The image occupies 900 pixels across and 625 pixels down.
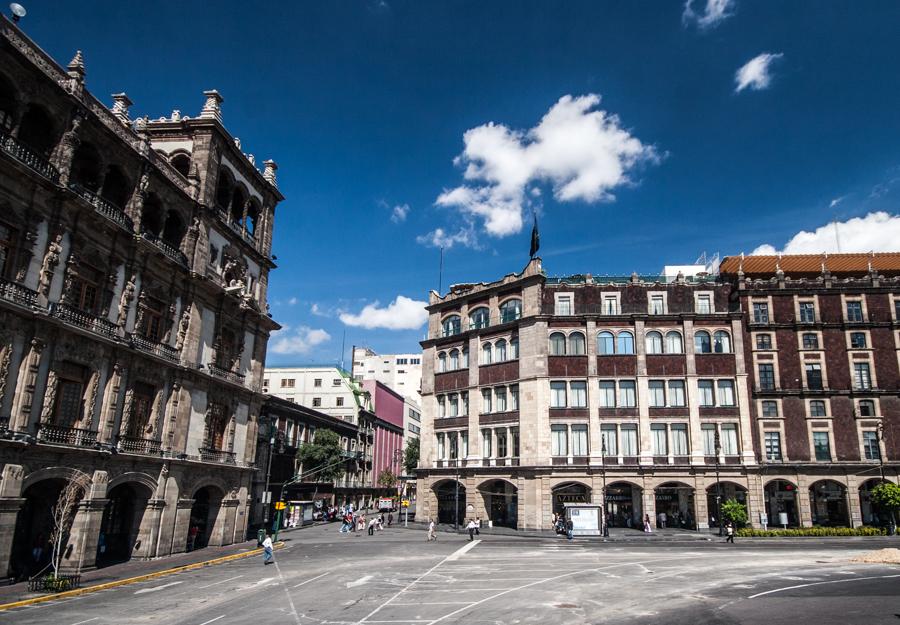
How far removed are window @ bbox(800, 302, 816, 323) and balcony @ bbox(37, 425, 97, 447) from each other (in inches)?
2295

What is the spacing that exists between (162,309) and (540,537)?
106ft

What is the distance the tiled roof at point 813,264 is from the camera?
6288 cm

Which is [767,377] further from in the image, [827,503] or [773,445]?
[827,503]

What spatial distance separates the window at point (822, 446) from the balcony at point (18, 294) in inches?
2356

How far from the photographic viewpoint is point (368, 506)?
93.5 meters

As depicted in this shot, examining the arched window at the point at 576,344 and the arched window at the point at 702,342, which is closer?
the arched window at the point at 702,342

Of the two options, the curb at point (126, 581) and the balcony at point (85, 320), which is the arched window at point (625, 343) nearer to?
the curb at point (126, 581)

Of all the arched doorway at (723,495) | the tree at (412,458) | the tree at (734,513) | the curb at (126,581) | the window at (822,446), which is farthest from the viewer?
the tree at (412,458)

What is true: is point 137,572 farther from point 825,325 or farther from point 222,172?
point 825,325

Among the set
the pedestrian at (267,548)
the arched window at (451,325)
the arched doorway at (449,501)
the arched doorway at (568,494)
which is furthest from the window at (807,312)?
the pedestrian at (267,548)

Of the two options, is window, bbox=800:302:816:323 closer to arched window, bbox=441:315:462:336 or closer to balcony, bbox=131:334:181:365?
arched window, bbox=441:315:462:336

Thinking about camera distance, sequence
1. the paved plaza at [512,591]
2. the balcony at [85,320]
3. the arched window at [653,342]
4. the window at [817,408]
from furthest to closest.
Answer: the arched window at [653,342], the window at [817,408], the balcony at [85,320], the paved plaza at [512,591]

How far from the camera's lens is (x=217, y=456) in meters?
40.2

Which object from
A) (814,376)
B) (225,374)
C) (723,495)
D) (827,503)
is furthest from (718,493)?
(225,374)
